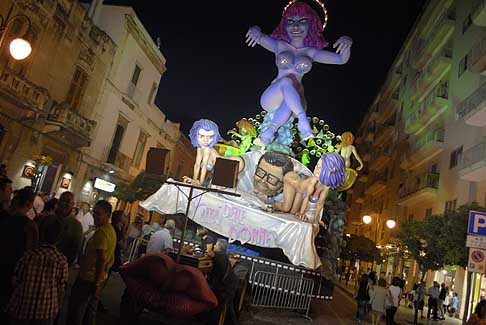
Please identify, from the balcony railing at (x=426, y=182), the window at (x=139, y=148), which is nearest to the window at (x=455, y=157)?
the balcony railing at (x=426, y=182)

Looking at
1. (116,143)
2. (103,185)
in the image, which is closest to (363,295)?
(103,185)

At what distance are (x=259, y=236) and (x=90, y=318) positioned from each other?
7173 millimetres

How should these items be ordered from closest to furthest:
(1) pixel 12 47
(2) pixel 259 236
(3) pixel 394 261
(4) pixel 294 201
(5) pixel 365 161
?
(1) pixel 12 47 < (2) pixel 259 236 < (4) pixel 294 201 < (3) pixel 394 261 < (5) pixel 365 161

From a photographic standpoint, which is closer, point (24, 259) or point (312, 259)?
point (24, 259)

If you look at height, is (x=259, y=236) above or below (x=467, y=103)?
below

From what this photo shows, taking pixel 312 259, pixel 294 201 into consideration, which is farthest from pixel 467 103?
pixel 312 259

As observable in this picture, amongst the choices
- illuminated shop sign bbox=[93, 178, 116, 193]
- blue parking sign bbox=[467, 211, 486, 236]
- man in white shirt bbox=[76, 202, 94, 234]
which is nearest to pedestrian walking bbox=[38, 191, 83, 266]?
man in white shirt bbox=[76, 202, 94, 234]

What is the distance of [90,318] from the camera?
5.15 metres

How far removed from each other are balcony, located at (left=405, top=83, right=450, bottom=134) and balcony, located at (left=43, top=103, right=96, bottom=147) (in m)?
22.7

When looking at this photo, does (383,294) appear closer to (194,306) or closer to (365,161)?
(194,306)

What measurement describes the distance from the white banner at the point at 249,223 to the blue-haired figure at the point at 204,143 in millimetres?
1673

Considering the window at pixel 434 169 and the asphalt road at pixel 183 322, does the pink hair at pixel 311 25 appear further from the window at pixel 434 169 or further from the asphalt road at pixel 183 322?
the window at pixel 434 169

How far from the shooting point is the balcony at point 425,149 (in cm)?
2932

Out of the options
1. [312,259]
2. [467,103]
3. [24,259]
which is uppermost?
[467,103]
